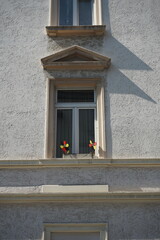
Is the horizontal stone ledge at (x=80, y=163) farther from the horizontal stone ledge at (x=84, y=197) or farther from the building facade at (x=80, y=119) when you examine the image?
the horizontal stone ledge at (x=84, y=197)

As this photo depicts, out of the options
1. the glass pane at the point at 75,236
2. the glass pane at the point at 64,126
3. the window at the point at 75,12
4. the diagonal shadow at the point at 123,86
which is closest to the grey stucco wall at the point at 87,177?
the glass pane at the point at 64,126

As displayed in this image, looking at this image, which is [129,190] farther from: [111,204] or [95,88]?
[95,88]

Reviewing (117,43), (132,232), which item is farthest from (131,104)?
(132,232)

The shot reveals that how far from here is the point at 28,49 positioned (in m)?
7.98

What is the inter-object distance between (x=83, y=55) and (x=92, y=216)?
12.5 ft

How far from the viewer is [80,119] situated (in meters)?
7.55

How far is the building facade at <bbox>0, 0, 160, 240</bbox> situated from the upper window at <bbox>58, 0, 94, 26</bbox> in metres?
0.03

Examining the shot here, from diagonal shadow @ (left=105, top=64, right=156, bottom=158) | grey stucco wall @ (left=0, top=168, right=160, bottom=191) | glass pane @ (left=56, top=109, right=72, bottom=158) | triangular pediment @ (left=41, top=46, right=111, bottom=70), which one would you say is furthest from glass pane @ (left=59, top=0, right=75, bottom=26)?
grey stucco wall @ (left=0, top=168, right=160, bottom=191)

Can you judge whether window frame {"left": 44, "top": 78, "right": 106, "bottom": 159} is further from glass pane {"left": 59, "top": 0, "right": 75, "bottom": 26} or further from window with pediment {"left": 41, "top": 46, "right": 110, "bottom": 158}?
→ glass pane {"left": 59, "top": 0, "right": 75, "bottom": 26}

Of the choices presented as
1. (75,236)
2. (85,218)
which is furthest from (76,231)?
(85,218)

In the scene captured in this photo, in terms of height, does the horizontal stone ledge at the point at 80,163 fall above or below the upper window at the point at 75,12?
below

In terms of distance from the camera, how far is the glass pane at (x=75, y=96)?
7.71 m

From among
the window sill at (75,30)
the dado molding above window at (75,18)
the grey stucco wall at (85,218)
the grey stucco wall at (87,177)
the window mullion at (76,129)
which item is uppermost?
the dado molding above window at (75,18)

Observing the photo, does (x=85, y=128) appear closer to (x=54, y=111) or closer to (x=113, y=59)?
(x=54, y=111)
